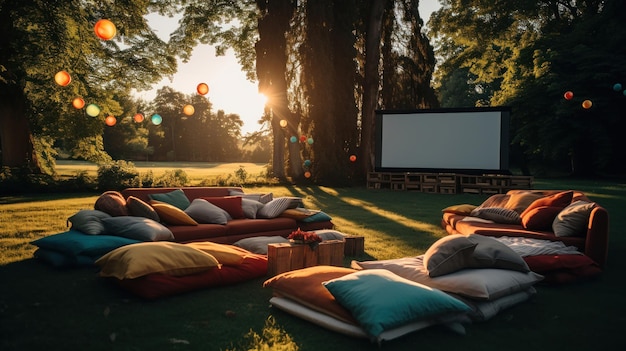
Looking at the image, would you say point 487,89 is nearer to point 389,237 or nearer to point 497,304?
point 389,237

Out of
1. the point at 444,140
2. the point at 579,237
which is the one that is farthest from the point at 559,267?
the point at 444,140

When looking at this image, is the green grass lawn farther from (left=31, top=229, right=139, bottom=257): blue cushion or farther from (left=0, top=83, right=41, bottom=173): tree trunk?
(left=0, top=83, right=41, bottom=173): tree trunk

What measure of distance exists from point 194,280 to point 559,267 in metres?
2.87

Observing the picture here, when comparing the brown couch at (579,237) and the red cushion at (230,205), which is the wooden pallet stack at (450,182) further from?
the red cushion at (230,205)

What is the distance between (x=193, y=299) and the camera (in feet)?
9.66

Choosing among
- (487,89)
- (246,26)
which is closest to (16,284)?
(246,26)

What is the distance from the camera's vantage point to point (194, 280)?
3070mm

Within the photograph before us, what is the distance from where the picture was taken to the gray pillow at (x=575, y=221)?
3943mm

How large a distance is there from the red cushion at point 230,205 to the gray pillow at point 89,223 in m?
1.19

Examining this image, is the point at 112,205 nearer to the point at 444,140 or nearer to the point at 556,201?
the point at 556,201

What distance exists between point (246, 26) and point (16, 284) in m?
14.8

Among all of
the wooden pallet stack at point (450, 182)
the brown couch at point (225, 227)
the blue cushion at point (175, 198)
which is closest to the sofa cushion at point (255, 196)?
the brown couch at point (225, 227)

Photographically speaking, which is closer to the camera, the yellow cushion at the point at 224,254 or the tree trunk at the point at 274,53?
the yellow cushion at the point at 224,254

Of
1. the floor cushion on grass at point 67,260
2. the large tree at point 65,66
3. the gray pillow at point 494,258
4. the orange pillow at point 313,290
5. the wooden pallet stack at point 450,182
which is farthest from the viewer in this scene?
the wooden pallet stack at point 450,182
